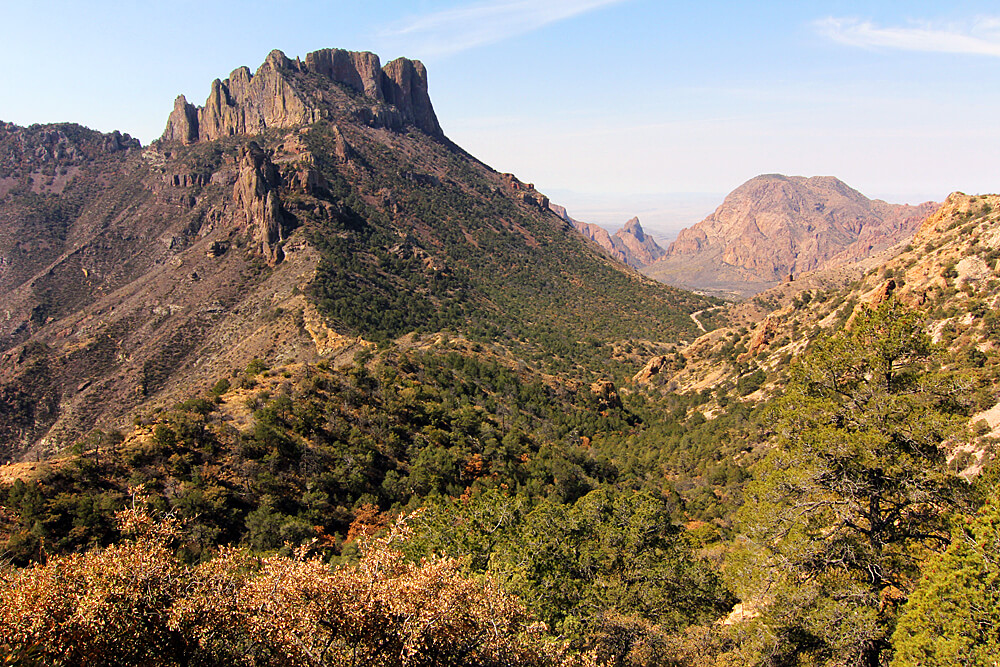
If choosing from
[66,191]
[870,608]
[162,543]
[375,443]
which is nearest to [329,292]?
[375,443]

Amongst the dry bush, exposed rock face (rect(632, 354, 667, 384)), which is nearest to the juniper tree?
the dry bush

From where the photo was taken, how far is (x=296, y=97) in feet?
438

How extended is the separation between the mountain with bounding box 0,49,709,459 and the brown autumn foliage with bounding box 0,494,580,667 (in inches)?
1765

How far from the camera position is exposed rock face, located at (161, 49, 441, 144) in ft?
446

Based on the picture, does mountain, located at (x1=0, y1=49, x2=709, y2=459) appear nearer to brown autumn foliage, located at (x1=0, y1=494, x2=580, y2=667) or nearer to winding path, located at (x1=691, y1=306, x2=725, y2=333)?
winding path, located at (x1=691, y1=306, x2=725, y2=333)

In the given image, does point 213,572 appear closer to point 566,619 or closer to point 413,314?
point 566,619

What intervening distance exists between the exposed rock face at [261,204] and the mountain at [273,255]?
13.6 inches

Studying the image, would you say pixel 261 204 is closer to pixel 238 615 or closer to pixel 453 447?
pixel 453 447

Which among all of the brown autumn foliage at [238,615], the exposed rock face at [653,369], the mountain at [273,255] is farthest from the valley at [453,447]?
the mountain at [273,255]

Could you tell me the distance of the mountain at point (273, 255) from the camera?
69562 millimetres

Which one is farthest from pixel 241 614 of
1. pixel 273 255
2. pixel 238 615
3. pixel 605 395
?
pixel 273 255

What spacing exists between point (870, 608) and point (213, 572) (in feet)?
50.6

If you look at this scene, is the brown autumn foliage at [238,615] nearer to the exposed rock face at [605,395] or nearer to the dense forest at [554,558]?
the dense forest at [554,558]

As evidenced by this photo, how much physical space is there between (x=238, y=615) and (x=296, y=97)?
148569 millimetres
